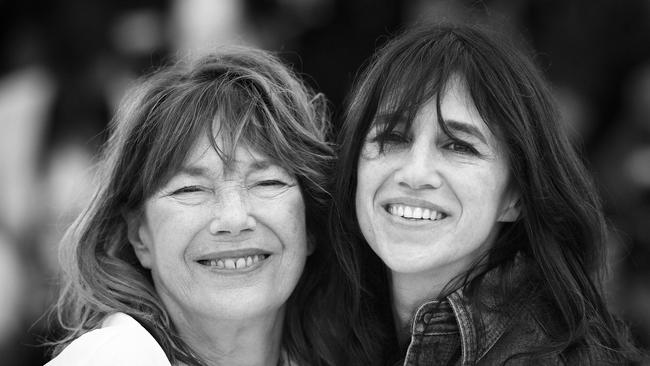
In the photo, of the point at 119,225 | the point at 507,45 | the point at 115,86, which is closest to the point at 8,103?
the point at 115,86

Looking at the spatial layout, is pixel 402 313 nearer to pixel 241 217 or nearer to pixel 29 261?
pixel 241 217

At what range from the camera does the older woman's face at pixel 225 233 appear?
2543 millimetres

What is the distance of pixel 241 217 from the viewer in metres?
2.53

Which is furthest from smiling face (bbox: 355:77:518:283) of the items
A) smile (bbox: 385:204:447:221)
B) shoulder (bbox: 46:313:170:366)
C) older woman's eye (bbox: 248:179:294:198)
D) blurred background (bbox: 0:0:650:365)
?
blurred background (bbox: 0:0:650:365)

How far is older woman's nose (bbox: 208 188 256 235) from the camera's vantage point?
2523mm

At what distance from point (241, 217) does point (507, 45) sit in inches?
33.8

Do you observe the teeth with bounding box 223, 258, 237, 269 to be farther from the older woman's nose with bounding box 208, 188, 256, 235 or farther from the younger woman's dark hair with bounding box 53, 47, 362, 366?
the younger woman's dark hair with bounding box 53, 47, 362, 366

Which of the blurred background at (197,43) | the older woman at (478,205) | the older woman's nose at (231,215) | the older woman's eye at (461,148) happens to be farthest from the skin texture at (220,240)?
the blurred background at (197,43)

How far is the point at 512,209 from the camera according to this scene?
8.37ft

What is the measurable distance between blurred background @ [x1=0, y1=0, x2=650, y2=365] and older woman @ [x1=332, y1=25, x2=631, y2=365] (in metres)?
2.15

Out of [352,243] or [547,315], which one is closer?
[547,315]

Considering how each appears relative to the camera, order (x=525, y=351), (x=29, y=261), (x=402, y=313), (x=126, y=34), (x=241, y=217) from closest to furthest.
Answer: (x=525, y=351) < (x=241, y=217) < (x=402, y=313) < (x=29, y=261) < (x=126, y=34)

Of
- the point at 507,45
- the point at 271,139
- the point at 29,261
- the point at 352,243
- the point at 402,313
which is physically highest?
the point at 507,45

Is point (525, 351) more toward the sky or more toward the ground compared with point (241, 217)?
more toward the ground
